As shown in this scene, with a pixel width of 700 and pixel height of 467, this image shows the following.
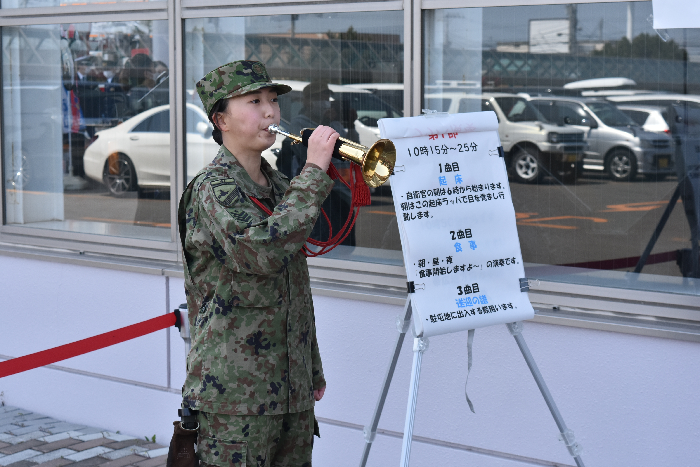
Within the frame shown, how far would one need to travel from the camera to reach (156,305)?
5.34 meters

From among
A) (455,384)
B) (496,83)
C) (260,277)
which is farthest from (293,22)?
(260,277)

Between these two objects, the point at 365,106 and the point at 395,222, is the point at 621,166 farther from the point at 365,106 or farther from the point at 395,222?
the point at 365,106

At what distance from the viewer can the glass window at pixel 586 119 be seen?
407 cm

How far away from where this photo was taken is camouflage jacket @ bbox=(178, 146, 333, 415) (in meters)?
2.65

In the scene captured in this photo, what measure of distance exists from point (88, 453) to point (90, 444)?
0.17 metres

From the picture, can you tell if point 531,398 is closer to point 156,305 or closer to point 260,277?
point 260,277

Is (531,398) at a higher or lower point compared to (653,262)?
lower

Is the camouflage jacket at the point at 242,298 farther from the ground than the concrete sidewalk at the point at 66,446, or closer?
farther from the ground

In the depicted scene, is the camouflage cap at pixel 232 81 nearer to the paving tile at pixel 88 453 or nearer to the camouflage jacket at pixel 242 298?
the camouflage jacket at pixel 242 298

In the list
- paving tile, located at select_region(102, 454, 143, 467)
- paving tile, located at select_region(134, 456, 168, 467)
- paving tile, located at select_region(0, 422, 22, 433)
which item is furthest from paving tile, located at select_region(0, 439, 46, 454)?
paving tile, located at select_region(134, 456, 168, 467)

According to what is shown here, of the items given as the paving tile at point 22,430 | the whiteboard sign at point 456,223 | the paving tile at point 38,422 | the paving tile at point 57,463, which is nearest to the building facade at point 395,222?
the paving tile at point 38,422

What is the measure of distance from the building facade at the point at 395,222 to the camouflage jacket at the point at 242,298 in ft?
5.27

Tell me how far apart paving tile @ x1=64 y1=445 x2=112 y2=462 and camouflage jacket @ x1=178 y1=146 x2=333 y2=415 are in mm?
2482

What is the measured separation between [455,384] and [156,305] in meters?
1.97
